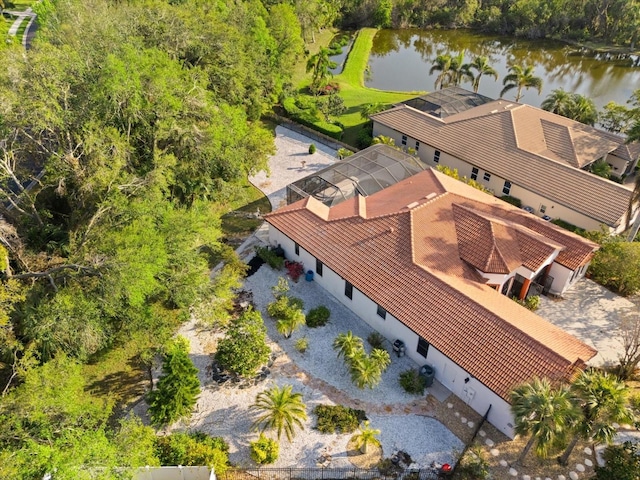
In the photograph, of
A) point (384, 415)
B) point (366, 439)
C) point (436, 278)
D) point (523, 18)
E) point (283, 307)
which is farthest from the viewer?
point (523, 18)

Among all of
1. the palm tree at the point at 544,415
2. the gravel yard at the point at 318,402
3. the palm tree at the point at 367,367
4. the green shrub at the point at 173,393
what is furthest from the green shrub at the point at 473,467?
the green shrub at the point at 173,393

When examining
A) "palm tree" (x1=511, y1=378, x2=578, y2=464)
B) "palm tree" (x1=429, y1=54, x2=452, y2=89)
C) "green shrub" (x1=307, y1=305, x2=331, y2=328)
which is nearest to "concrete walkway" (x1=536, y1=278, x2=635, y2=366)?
"palm tree" (x1=511, y1=378, x2=578, y2=464)

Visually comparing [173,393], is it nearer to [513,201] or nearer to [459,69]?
[513,201]

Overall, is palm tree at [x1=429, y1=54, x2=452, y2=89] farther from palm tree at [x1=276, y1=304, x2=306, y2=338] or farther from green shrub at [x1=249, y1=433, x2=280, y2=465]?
green shrub at [x1=249, y1=433, x2=280, y2=465]

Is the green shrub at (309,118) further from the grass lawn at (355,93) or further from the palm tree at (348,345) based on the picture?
the palm tree at (348,345)

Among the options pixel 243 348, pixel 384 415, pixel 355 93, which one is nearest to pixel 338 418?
pixel 384 415

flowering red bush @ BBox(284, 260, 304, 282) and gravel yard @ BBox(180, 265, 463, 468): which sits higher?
flowering red bush @ BBox(284, 260, 304, 282)

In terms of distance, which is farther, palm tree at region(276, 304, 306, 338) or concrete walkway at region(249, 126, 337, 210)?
concrete walkway at region(249, 126, 337, 210)
